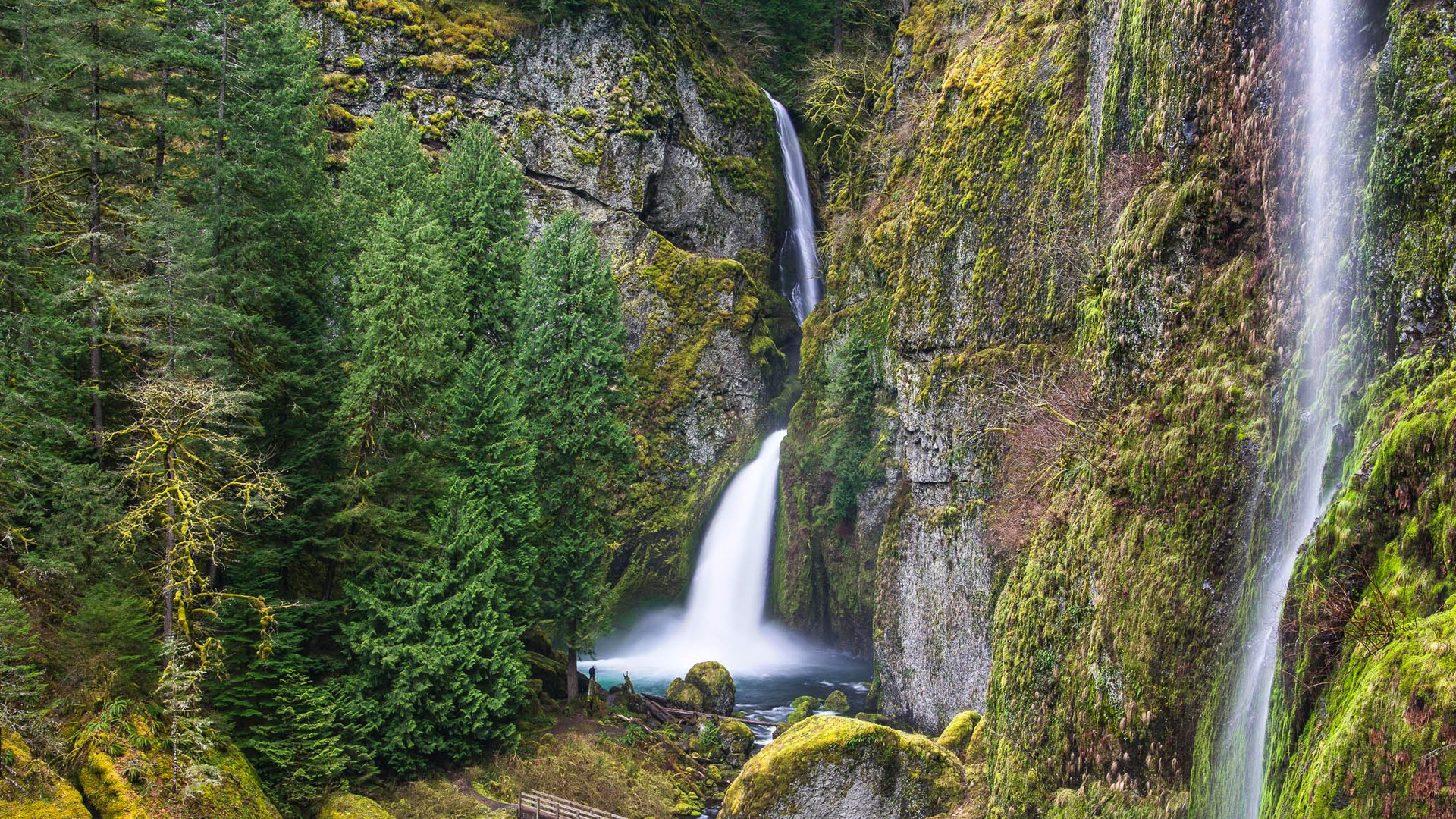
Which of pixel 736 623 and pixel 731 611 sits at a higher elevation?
pixel 731 611

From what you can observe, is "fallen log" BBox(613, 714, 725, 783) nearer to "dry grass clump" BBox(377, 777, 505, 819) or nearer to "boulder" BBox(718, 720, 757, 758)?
"boulder" BBox(718, 720, 757, 758)

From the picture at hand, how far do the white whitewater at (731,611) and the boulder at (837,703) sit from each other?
18.1 feet

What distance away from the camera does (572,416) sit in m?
22.7

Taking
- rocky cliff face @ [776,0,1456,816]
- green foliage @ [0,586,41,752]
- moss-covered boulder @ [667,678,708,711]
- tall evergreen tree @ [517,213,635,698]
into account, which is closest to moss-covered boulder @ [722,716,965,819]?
rocky cliff face @ [776,0,1456,816]

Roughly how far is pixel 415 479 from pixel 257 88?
8687mm

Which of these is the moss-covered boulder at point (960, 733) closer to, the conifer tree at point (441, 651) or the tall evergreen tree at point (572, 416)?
the tall evergreen tree at point (572, 416)

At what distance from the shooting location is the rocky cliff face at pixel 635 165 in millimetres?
35875

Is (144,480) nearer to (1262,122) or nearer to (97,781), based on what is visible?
(97,781)

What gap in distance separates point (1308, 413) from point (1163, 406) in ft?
7.85

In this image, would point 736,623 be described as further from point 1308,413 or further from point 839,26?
point 839,26

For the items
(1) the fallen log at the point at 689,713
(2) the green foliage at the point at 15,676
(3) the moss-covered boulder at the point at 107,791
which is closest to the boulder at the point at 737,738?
(1) the fallen log at the point at 689,713

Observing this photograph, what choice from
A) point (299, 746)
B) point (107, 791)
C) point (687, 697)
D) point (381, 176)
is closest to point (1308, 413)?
point (107, 791)

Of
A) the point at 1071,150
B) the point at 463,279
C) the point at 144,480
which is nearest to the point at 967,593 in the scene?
the point at 1071,150

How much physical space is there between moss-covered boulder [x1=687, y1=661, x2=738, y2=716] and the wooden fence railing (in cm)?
679
